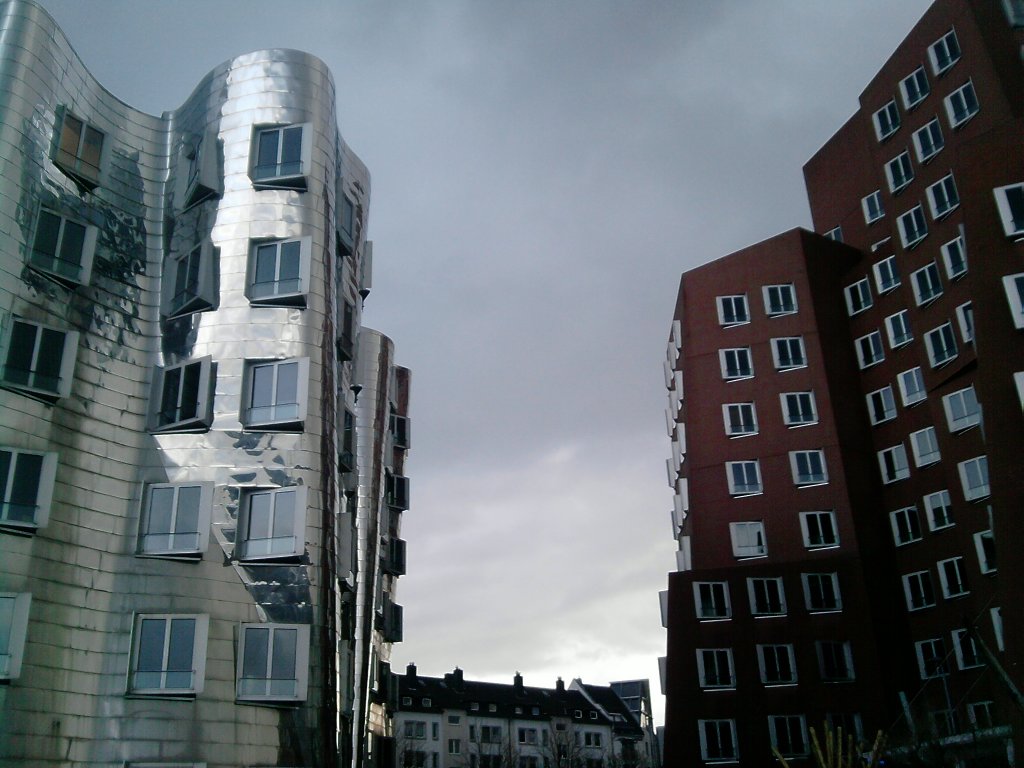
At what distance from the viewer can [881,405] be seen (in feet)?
179

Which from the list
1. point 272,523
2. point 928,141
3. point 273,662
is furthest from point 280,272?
point 928,141

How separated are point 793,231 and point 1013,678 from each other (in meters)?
34.6

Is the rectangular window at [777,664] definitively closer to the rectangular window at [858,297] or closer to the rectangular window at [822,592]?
the rectangular window at [822,592]

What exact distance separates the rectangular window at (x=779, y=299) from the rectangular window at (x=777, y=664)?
767 inches

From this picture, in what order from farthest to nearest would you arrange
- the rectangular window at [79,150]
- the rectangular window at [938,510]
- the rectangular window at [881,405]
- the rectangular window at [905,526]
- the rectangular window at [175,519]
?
the rectangular window at [881,405] < the rectangular window at [905,526] < the rectangular window at [938,510] < the rectangular window at [79,150] < the rectangular window at [175,519]

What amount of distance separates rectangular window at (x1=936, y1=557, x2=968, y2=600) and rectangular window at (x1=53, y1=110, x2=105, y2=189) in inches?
1672

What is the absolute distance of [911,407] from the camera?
52.3 m

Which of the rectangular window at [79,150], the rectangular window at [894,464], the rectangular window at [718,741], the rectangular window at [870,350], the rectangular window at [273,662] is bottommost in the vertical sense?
the rectangular window at [718,741]

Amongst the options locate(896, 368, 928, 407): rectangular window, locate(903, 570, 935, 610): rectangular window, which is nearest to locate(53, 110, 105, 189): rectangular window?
locate(896, 368, 928, 407): rectangular window

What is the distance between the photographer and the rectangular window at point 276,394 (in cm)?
3212

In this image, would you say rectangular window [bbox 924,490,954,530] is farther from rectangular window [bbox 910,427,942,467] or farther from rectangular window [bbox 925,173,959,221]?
rectangular window [bbox 925,173,959,221]

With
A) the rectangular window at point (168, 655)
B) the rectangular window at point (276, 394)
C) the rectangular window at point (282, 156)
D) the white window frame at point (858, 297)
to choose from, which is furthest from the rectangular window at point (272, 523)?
the white window frame at point (858, 297)

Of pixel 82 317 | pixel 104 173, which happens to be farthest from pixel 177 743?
pixel 104 173

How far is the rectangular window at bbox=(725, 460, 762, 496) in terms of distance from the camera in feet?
178
